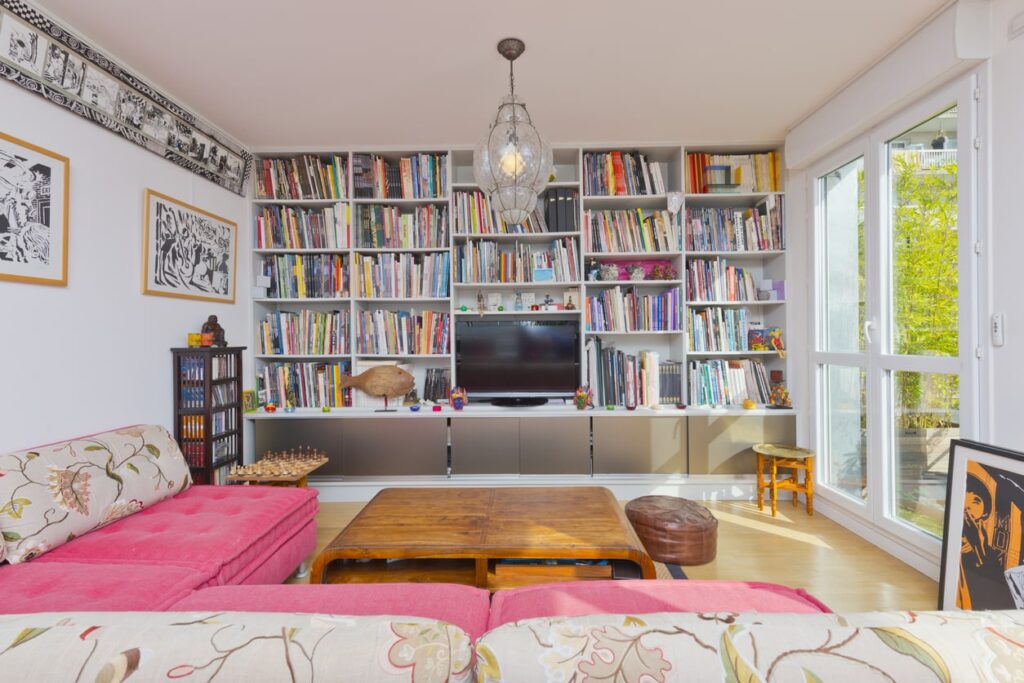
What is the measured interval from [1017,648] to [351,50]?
9.18ft

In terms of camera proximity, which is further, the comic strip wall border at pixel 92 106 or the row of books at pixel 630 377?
the row of books at pixel 630 377

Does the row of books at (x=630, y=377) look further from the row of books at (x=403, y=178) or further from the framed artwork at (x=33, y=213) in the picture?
the framed artwork at (x=33, y=213)

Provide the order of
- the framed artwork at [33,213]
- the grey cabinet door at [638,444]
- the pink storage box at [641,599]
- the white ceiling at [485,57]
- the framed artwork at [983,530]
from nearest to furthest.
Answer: the pink storage box at [641,599] → the framed artwork at [983,530] → the framed artwork at [33,213] → the white ceiling at [485,57] → the grey cabinet door at [638,444]

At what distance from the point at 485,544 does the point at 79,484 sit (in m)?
1.55

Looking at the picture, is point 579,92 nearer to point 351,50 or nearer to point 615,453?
point 351,50

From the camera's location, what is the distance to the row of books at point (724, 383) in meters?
3.41

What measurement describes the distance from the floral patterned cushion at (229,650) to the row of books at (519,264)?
2.91 m

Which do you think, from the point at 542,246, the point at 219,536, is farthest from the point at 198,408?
the point at 542,246

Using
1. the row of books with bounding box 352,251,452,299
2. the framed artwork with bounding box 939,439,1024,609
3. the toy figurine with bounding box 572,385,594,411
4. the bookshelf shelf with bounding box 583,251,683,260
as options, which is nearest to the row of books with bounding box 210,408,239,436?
the row of books with bounding box 352,251,452,299

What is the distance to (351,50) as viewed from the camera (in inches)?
88.0

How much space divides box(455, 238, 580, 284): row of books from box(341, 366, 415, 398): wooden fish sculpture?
0.83 m

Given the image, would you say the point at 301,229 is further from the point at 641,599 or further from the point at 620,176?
the point at 641,599

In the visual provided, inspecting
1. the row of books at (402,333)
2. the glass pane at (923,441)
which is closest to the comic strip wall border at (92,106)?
the row of books at (402,333)

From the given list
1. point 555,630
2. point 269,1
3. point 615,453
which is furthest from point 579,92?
point 555,630
